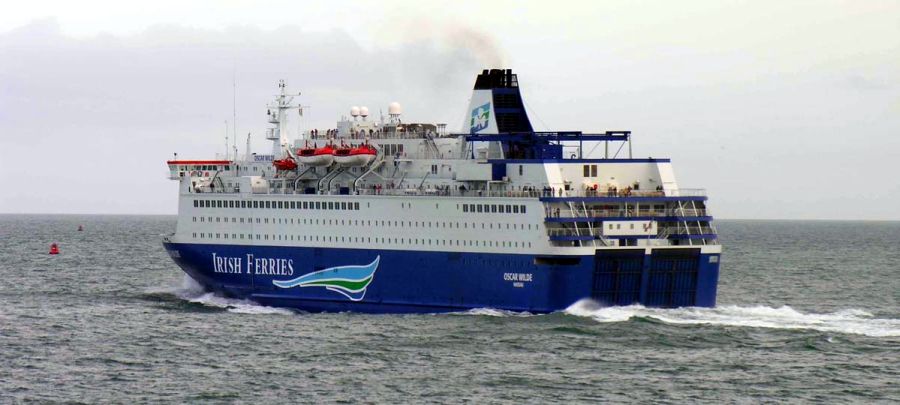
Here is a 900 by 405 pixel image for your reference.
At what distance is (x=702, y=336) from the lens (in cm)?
4241

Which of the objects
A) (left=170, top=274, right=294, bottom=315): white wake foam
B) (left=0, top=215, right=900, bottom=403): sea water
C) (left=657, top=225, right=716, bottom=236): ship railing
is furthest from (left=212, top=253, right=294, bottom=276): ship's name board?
(left=657, top=225, right=716, bottom=236): ship railing

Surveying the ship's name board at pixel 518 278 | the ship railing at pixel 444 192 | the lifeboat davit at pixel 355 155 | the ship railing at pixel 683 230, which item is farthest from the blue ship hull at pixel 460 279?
the lifeboat davit at pixel 355 155

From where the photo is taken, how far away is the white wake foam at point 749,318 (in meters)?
44.5

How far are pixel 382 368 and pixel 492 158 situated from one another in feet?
48.4

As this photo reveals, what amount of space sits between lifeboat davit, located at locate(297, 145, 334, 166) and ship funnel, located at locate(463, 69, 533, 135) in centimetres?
585

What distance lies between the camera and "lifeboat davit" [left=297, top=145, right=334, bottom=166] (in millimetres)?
53250

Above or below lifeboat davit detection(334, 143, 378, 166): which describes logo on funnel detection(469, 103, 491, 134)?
above

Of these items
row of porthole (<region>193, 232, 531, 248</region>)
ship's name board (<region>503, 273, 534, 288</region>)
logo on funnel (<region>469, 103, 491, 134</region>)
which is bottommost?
ship's name board (<region>503, 273, 534, 288</region>)

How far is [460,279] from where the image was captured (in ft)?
157

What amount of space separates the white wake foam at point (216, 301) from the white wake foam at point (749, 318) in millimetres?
12633

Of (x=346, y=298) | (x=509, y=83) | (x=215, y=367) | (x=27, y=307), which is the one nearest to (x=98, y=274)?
(x=27, y=307)

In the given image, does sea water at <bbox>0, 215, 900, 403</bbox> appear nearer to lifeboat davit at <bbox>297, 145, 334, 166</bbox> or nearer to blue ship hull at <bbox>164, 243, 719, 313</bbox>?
blue ship hull at <bbox>164, 243, 719, 313</bbox>

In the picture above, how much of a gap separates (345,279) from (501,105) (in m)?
8.81

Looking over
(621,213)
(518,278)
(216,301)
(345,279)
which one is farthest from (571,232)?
(216,301)
